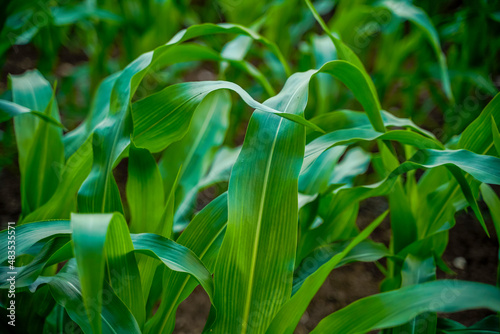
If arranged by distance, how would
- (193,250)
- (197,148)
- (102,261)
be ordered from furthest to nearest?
(197,148)
(193,250)
(102,261)

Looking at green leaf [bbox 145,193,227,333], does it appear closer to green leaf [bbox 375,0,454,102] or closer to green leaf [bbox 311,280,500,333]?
green leaf [bbox 311,280,500,333]

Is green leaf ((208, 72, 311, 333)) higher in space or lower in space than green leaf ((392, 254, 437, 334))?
higher

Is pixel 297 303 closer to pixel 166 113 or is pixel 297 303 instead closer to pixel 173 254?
pixel 173 254

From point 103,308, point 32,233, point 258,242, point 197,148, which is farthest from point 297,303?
point 197,148

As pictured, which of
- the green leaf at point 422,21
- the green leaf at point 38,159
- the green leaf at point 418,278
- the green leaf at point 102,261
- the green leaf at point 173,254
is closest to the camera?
the green leaf at point 102,261

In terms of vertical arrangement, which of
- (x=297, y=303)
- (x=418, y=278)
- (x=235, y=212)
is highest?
(x=235, y=212)

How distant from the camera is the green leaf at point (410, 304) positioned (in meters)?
0.46

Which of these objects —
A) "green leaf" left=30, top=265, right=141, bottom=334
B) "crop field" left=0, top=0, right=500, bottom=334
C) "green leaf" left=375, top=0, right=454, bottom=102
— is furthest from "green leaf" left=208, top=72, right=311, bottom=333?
"green leaf" left=375, top=0, right=454, bottom=102

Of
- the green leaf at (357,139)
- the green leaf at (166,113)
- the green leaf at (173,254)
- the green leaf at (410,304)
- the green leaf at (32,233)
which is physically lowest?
the green leaf at (410,304)

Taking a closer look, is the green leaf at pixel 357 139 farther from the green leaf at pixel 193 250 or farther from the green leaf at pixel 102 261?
the green leaf at pixel 102 261

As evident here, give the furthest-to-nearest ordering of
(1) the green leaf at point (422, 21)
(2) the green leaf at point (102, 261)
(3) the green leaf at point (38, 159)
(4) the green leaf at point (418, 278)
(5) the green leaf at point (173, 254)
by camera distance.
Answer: (1) the green leaf at point (422, 21)
(3) the green leaf at point (38, 159)
(4) the green leaf at point (418, 278)
(5) the green leaf at point (173, 254)
(2) the green leaf at point (102, 261)

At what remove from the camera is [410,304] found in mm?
485

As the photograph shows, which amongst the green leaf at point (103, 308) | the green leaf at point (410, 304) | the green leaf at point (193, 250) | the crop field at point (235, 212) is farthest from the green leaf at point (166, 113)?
the green leaf at point (410, 304)

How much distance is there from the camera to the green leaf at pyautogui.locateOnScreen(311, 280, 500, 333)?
0.46 metres
